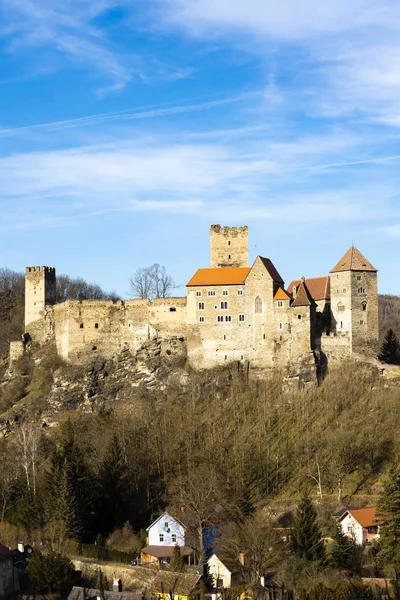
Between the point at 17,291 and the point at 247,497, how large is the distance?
42.6 meters

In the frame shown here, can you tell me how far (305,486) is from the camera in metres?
61.0

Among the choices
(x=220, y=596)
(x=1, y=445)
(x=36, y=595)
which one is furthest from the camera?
(x=1, y=445)

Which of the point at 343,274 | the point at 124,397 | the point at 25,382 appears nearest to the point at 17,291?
the point at 25,382

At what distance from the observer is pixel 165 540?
178ft

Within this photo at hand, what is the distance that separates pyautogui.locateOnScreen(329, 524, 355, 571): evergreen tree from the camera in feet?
163

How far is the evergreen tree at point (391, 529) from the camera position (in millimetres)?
48344

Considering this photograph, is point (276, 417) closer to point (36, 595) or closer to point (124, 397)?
point (124, 397)

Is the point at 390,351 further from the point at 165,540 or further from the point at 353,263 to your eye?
the point at 165,540

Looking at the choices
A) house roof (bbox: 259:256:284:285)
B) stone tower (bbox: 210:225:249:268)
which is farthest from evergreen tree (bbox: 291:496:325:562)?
stone tower (bbox: 210:225:249:268)

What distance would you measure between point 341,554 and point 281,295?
2423 centimetres

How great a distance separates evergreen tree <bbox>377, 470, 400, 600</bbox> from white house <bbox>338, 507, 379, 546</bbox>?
1257 millimetres

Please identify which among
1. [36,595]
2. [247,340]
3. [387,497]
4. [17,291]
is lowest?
[36,595]

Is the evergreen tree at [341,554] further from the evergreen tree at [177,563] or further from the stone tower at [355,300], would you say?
the stone tower at [355,300]

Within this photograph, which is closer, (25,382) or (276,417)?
(276,417)
